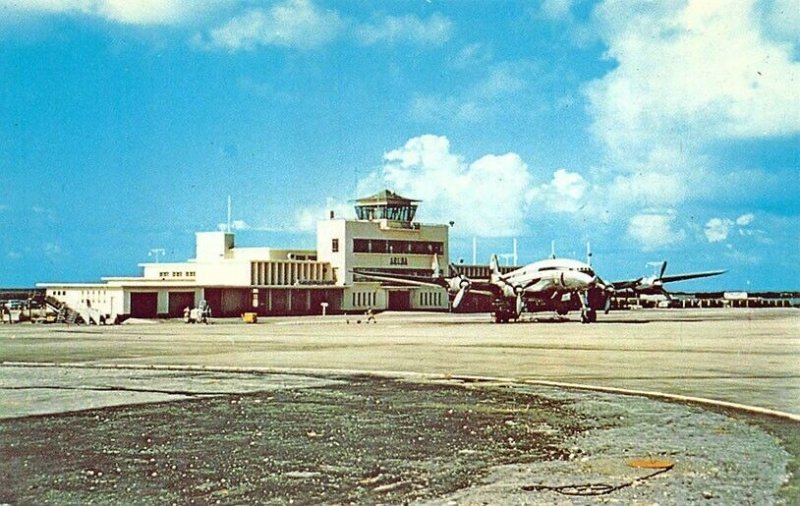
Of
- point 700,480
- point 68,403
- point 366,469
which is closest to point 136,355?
point 68,403

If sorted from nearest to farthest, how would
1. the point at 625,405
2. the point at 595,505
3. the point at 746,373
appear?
the point at 595,505 → the point at 625,405 → the point at 746,373

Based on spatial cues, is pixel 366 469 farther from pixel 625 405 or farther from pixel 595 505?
pixel 625 405

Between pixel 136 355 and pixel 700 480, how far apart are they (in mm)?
26610

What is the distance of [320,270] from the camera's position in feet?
337

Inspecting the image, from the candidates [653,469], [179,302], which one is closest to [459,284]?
[179,302]

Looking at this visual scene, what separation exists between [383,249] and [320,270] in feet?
25.8

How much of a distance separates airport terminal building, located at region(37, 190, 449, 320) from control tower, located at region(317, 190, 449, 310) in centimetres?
11

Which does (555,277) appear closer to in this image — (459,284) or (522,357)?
(459,284)

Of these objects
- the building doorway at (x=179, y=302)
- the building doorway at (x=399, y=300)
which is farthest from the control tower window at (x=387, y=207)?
the building doorway at (x=179, y=302)

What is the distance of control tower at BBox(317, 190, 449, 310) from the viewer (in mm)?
103000

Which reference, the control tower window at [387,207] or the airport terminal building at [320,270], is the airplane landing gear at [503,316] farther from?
the control tower window at [387,207]

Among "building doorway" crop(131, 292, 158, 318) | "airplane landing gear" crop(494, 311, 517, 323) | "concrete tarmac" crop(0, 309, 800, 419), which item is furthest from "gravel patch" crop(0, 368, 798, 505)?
"building doorway" crop(131, 292, 158, 318)

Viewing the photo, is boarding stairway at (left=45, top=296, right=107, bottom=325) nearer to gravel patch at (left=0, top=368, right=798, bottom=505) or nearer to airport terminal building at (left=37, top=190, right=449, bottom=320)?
airport terminal building at (left=37, top=190, right=449, bottom=320)

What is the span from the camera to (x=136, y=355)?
34.0 metres
